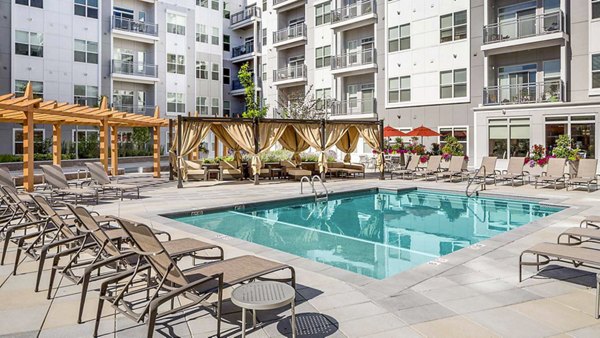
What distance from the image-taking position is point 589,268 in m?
5.57

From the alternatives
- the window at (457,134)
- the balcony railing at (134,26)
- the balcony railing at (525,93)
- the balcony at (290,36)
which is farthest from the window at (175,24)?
the balcony railing at (525,93)

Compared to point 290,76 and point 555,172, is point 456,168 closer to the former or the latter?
point 555,172

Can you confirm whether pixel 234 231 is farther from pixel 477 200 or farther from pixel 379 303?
pixel 477 200

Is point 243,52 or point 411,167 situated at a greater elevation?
point 243,52

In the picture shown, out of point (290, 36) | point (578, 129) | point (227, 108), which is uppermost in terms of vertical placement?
point (290, 36)

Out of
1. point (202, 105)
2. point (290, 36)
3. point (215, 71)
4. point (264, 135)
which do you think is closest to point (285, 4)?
point (290, 36)

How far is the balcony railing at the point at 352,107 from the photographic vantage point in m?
28.6

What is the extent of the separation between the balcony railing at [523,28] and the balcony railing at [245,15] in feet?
73.8

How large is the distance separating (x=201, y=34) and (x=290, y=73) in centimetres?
925

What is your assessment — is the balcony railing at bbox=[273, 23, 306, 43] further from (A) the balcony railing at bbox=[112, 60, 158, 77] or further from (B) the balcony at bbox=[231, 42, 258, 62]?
(A) the balcony railing at bbox=[112, 60, 158, 77]

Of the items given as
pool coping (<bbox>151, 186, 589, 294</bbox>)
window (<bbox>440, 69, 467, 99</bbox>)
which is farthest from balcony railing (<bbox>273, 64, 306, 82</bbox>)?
pool coping (<bbox>151, 186, 589, 294</bbox>)

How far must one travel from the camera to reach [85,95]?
29.2 meters

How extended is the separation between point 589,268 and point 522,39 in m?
18.8

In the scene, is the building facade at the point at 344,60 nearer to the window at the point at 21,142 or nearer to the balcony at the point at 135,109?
the balcony at the point at 135,109
